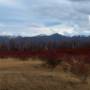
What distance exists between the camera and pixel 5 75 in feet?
70.8

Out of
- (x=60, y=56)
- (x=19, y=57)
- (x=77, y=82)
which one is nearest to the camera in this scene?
(x=77, y=82)

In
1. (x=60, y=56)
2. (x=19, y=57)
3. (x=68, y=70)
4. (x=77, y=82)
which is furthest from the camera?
(x=19, y=57)

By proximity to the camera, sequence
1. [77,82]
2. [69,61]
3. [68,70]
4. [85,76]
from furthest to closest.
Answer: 1. [69,61]
2. [68,70]
3. [85,76]
4. [77,82]

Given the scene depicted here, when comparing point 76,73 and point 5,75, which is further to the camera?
point 76,73

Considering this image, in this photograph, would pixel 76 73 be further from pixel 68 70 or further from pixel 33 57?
pixel 33 57

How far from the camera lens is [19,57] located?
33.4 m

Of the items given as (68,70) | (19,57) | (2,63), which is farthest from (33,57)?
(68,70)

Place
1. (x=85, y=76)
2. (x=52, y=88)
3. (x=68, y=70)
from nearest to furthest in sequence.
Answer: (x=52, y=88)
(x=85, y=76)
(x=68, y=70)

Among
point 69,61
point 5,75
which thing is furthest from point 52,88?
point 69,61

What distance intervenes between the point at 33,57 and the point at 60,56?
2.91 m

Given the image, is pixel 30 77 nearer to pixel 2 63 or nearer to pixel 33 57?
pixel 2 63

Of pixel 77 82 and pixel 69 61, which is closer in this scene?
pixel 77 82

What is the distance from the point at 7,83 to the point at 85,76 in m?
5.27

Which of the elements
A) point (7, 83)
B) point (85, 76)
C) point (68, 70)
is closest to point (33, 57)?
point (68, 70)
